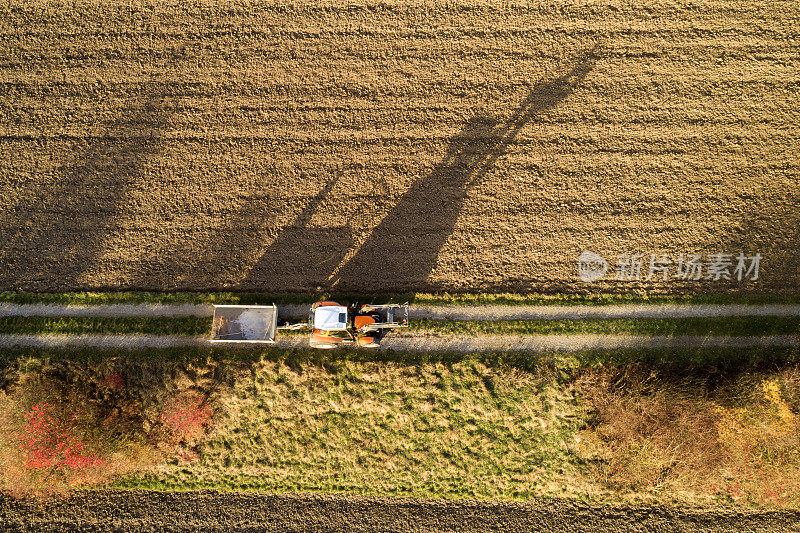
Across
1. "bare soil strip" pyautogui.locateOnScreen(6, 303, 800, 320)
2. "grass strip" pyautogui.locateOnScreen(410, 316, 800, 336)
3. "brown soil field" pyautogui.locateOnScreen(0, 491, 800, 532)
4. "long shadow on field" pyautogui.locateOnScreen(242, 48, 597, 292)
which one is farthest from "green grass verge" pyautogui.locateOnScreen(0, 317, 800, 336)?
"brown soil field" pyautogui.locateOnScreen(0, 491, 800, 532)

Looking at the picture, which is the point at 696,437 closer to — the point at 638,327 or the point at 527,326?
the point at 638,327

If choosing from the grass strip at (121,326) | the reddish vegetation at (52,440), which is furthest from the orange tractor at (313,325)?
the reddish vegetation at (52,440)

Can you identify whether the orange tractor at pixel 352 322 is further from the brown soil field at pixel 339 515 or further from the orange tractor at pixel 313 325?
the brown soil field at pixel 339 515

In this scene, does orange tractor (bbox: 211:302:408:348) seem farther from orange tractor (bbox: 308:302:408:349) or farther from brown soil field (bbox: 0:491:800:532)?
brown soil field (bbox: 0:491:800:532)

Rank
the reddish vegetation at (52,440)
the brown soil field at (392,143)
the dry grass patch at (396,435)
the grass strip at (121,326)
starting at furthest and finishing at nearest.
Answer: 1. the brown soil field at (392,143)
2. the grass strip at (121,326)
3. the dry grass patch at (396,435)
4. the reddish vegetation at (52,440)

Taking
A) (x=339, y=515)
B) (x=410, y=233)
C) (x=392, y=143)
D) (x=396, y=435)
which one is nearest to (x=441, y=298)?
(x=410, y=233)
